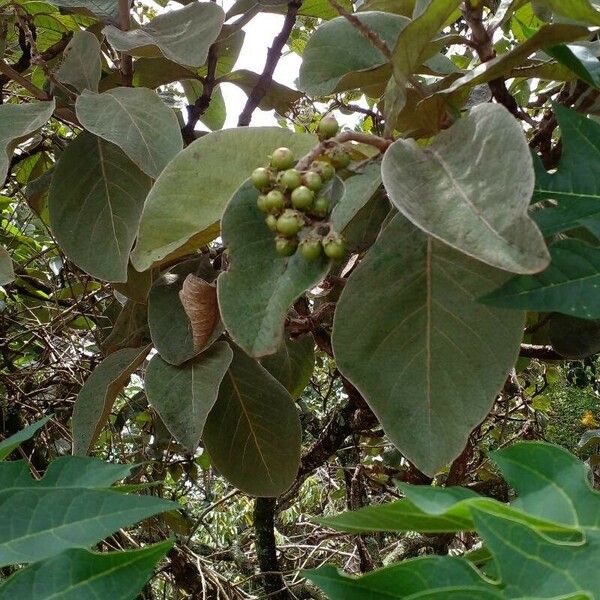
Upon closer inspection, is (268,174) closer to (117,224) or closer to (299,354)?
(117,224)

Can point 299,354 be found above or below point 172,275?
below

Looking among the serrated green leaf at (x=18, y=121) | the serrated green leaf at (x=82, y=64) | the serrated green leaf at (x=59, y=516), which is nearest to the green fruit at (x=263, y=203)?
the serrated green leaf at (x=59, y=516)

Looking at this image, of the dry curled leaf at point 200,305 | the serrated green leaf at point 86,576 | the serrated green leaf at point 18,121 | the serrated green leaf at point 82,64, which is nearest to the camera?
the serrated green leaf at point 86,576

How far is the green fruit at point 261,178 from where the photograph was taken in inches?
21.5

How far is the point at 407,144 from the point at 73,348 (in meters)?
1.07

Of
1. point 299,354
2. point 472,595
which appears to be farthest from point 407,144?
point 299,354

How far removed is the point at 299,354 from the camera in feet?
3.35

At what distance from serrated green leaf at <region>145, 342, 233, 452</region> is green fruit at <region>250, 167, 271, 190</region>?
238 mm

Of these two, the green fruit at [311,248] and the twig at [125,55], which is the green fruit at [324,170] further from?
the twig at [125,55]

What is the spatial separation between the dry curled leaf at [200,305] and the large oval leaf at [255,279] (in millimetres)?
121

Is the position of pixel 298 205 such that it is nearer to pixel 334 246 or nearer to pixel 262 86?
pixel 334 246

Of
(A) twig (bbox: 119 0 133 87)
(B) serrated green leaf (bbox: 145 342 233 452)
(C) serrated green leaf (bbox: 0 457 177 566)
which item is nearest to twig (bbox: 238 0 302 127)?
(A) twig (bbox: 119 0 133 87)

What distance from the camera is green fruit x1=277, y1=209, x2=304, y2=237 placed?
20.9 inches

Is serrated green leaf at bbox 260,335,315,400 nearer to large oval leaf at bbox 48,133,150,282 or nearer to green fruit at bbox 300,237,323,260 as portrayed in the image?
large oval leaf at bbox 48,133,150,282
